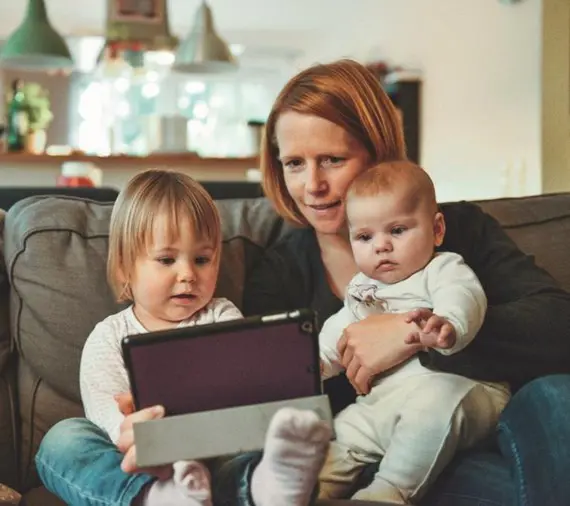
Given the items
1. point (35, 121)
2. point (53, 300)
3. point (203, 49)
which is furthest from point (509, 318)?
point (35, 121)

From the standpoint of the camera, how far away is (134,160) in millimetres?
5633

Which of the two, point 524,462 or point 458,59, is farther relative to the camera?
Answer: point 458,59

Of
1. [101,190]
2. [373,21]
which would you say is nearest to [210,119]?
[373,21]

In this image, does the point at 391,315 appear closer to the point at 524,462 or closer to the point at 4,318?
the point at 524,462

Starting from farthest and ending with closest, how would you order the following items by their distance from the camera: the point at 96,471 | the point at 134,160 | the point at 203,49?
the point at 134,160 → the point at 203,49 → the point at 96,471

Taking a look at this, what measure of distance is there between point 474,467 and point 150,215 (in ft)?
2.12

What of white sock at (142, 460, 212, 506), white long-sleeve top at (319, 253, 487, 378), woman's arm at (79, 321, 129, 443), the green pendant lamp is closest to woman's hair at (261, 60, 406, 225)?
white long-sleeve top at (319, 253, 487, 378)

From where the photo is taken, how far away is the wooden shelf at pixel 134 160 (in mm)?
5566

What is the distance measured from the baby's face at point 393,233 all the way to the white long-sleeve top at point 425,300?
0.02 metres

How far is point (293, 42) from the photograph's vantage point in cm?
784

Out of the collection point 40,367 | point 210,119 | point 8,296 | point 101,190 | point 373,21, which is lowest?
point 40,367

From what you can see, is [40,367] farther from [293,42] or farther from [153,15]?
[293,42]

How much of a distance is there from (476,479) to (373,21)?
563 centimetres

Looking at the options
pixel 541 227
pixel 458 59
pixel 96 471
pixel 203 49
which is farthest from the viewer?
pixel 203 49
